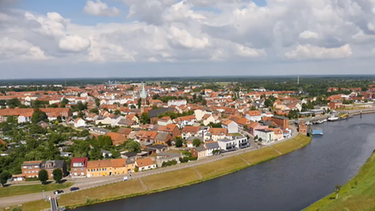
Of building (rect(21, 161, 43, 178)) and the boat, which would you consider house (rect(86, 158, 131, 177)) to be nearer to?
building (rect(21, 161, 43, 178))

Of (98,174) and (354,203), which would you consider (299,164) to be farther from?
(98,174)

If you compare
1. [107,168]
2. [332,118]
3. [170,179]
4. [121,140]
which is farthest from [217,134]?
[332,118]

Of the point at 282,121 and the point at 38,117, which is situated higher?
the point at 38,117

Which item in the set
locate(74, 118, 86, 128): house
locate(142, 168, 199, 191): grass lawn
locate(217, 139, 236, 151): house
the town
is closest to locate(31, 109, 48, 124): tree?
the town

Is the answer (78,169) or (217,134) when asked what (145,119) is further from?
(78,169)

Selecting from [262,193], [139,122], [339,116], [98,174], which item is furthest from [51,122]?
[339,116]

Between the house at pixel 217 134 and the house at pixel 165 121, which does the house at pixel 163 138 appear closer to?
the house at pixel 217 134
